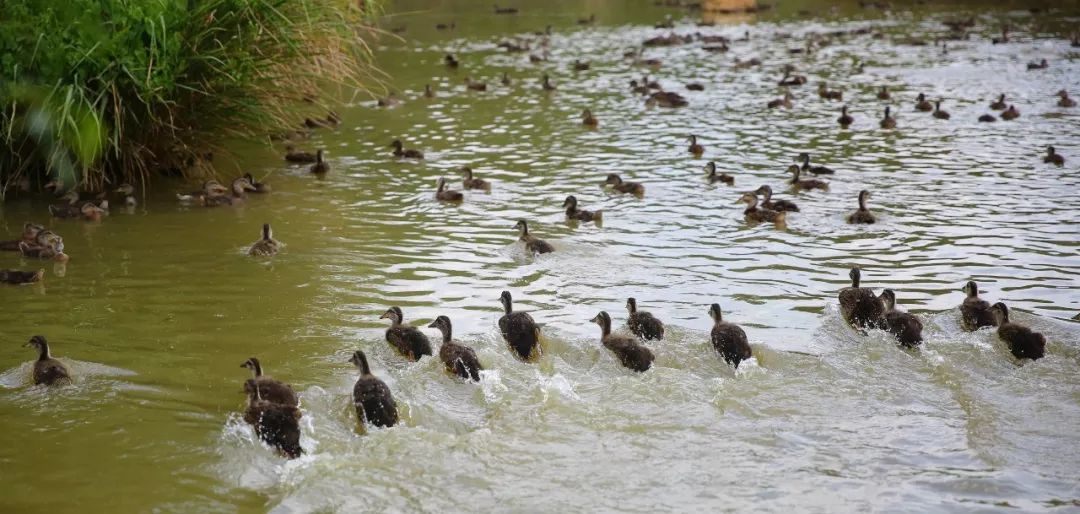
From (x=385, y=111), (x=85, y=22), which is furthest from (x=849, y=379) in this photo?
(x=385, y=111)

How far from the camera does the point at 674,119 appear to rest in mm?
20625

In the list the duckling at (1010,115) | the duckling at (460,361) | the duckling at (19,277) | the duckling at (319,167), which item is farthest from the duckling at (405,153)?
the duckling at (1010,115)

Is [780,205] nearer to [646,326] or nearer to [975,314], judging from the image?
[975,314]

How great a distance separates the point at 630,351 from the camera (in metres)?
8.79

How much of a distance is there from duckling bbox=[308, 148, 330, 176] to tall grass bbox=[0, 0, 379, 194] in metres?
0.86

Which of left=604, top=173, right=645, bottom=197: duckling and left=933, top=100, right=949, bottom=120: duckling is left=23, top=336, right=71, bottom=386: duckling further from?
left=933, top=100, right=949, bottom=120: duckling

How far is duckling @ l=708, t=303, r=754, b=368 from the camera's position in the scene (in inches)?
347

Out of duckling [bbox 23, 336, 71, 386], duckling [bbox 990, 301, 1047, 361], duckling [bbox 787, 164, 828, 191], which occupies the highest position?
duckling [bbox 787, 164, 828, 191]

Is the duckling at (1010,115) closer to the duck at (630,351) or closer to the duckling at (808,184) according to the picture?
the duckling at (808,184)

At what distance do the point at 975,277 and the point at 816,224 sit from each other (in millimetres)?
2571

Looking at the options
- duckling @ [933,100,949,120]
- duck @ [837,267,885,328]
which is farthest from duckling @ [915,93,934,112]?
duck @ [837,267,885,328]

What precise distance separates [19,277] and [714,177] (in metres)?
8.88

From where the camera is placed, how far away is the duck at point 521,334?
905 centimetres

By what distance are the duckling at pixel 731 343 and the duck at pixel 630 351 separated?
534mm
